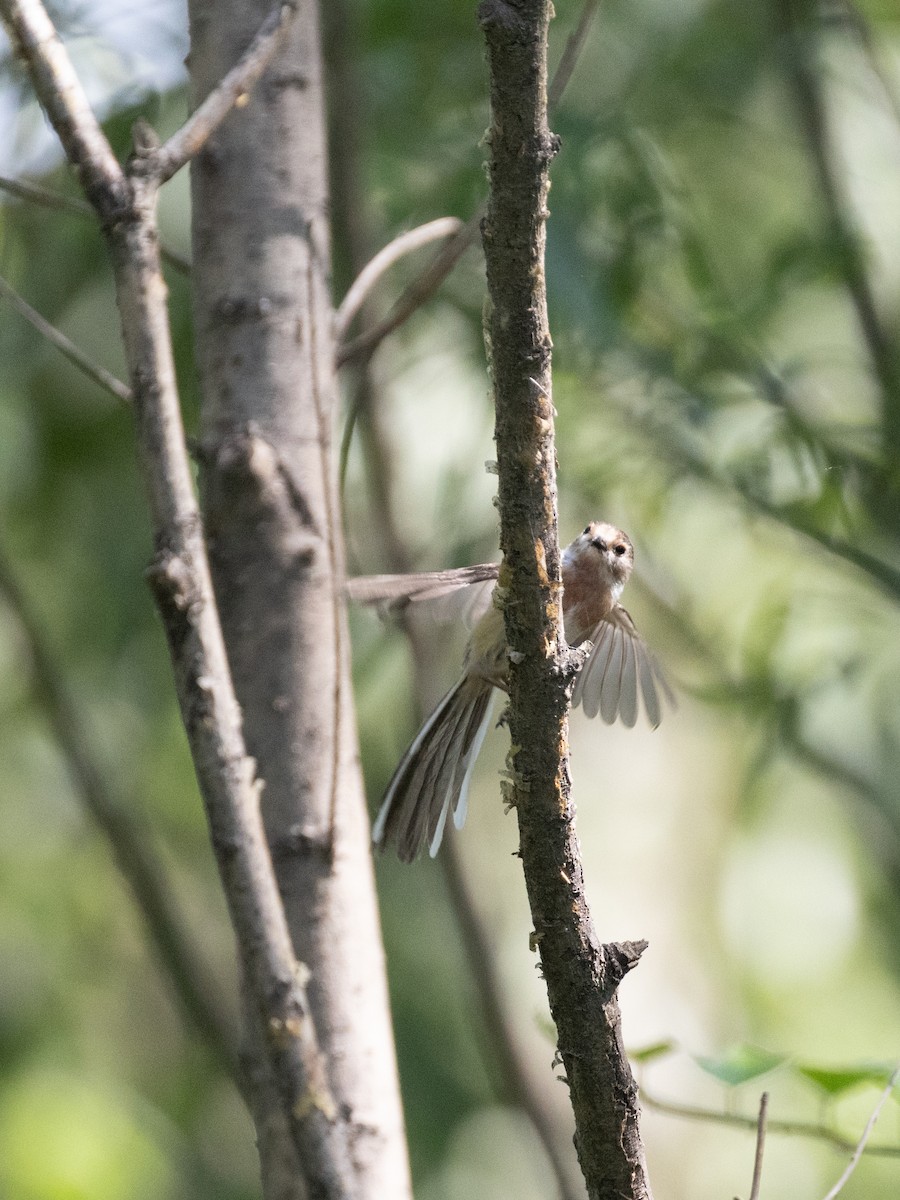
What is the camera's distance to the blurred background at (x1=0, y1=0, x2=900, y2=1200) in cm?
455

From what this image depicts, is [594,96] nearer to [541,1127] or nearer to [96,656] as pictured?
[96,656]

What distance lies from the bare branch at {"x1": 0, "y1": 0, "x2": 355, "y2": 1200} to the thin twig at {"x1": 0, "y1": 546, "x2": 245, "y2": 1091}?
9.94ft

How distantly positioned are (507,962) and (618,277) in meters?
4.82

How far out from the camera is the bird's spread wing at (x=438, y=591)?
3.24 meters

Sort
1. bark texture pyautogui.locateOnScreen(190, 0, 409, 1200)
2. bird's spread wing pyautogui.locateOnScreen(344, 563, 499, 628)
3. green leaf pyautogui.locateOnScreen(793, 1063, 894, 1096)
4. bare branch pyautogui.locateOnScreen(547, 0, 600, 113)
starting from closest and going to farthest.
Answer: bark texture pyautogui.locateOnScreen(190, 0, 409, 1200), green leaf pyautogui.locateOnScreen(793, 1063, 894, 1096), bare branch pyautogui.locateOnScreen(547, 0, 600, 113), bird's spread wing pyautogui.locateOnScreen(344, 563, 499, 628)

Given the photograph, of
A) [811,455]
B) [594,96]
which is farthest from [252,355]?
[594,96]

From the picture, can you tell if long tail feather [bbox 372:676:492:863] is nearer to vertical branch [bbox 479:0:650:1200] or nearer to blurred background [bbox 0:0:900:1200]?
blurred background [bbox 0:0:900:1200]

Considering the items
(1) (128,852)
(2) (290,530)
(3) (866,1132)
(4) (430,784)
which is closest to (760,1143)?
(3) (866,1132)

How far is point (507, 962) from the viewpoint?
811 centimetres

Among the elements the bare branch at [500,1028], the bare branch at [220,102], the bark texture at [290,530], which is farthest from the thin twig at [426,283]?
the bare branch at [500,1028]

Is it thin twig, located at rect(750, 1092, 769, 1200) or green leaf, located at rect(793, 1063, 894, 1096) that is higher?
green leaf, located at rect(793, 1063, 894, 1096)

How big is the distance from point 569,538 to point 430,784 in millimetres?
3359

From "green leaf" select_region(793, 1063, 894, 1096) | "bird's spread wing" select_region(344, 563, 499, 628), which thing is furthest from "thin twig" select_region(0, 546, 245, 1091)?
"green leaf" select_region(793, 1063, 894, 1096)

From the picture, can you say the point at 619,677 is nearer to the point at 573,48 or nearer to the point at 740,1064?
the point at 740,1064
